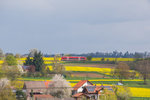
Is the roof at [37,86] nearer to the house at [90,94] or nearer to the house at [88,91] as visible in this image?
the house at [88,91]

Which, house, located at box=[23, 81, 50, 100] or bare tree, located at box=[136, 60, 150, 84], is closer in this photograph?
house, located at box=[23, 81, 50, 100]

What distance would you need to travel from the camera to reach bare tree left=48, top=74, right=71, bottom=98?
50312 millimetres

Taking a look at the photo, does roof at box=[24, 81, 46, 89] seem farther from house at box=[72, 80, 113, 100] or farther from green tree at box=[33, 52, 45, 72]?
green tree at box=[33, 52, 45, 72]

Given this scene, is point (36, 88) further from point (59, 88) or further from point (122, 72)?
point (122, 72)

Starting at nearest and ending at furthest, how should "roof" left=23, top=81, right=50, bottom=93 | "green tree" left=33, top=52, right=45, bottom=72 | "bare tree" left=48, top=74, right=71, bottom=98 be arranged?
1. "bare tree" left=48, top=74, right=71, bottom=98
2. "roof" left=23, top=81, right=50, bottom=93
3. "green tree" left=33, top=52, right=45, bottom=72

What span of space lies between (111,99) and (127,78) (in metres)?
31.8

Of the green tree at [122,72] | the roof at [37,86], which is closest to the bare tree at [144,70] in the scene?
the green tree at [122,72]

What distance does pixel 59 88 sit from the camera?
169 feet

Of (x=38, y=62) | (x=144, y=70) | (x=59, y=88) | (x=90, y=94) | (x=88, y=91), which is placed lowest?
(x=90, y=94)

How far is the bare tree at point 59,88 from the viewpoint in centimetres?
5031

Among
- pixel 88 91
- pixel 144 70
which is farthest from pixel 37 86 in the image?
pixel 144 70

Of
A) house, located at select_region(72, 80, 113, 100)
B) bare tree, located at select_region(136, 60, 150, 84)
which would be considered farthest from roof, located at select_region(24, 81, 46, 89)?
bare tree, located at select_region(136, 60, 150, 84)

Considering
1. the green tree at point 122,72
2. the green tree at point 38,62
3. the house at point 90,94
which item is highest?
the green tree at point 38,62

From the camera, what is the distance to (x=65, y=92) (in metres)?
50.4
